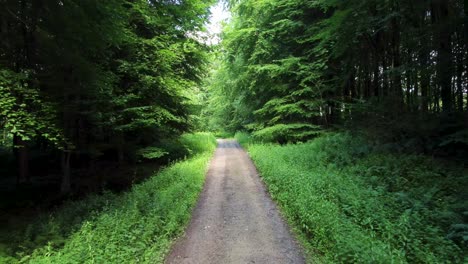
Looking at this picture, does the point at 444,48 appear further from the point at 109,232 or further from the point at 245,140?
the point at 245,140

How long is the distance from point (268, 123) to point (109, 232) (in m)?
13.2

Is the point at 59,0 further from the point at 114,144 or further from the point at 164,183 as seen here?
the point at 164,183

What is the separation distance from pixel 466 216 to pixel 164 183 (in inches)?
345

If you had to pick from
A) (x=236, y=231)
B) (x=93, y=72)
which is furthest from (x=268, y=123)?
(x=236, y=231)

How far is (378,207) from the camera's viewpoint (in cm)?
596

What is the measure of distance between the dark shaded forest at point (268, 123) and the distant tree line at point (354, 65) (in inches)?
2.8

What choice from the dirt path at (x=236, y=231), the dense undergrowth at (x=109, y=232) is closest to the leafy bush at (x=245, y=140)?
the dirt path at (x=236, y=231)

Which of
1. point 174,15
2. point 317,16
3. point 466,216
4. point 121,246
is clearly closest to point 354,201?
point 466,216

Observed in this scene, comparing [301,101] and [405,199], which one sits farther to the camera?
[301,101]

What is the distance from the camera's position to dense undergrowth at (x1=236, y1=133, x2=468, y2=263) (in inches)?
178

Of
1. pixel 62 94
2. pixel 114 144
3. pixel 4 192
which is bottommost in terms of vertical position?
pixel 4 192

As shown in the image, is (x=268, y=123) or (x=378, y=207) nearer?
(x=378, y=207)

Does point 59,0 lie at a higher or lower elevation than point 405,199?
higher

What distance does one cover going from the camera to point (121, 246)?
5.43 metres
